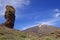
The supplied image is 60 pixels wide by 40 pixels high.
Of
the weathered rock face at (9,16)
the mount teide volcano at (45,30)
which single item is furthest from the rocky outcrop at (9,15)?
the mount teide volcano at (45,30)

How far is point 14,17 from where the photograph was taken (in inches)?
2071

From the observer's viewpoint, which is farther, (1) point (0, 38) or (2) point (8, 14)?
(2) point (8, 14)

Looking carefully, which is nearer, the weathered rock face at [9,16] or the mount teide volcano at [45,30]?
the weathered rock face at [9,16]

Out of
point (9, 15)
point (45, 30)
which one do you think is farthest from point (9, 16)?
point (45, 30)

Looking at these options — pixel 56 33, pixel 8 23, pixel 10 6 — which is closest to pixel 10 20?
pixel 8 23

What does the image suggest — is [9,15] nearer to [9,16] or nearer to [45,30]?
[9,16]

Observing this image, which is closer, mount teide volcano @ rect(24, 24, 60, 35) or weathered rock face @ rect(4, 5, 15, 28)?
weathered rock face @ rect(4, 5, 15, 28)

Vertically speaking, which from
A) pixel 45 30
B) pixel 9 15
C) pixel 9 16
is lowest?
pixel 9 16

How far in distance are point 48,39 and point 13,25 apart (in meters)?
21.7

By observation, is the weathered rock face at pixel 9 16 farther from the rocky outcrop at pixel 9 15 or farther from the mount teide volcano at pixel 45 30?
the mount teide volcano at pixel 45 30

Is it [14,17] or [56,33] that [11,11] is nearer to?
[14,17]

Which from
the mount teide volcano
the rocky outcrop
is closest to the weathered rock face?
the rocky outcrop

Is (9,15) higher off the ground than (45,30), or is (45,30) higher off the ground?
(45,30)

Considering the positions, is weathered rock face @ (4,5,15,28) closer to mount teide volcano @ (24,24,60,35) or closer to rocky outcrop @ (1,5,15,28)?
rocky outcrop @ (1,5,15,28)
